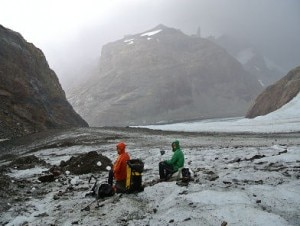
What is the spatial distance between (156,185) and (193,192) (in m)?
1.72

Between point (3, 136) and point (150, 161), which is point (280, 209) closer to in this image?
point (150, 161)

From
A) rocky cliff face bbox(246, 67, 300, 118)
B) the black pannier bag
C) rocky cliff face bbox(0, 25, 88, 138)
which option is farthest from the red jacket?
rocky cliff face bbox(246, 67, 300, 118)

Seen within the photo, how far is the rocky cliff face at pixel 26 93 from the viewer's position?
44438 mm

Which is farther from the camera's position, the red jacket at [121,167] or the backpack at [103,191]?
the red jacket at [121,167]

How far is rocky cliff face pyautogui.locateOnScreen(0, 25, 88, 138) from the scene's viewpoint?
1750 inches

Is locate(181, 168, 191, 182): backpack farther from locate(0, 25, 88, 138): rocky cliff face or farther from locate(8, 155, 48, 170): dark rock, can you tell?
locate(0, 25, 88, 138): rocky cliff face

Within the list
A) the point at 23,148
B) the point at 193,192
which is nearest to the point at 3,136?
the point at 23,148

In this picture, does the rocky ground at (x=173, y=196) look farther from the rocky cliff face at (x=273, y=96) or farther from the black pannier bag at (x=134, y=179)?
the rocky cliff face at (x=273, y=96)

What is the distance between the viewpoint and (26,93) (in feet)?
170

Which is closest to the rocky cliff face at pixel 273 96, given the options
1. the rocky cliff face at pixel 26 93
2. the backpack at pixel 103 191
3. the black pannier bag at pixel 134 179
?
the rocky cliff face at pixel 26 93

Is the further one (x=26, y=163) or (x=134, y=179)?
(x=26, y=163)

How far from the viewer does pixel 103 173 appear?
16.3 meters

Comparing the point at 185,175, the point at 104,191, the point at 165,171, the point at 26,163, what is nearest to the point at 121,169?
the point at 104,191

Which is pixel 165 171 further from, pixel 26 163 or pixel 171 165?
pixel 26 163
